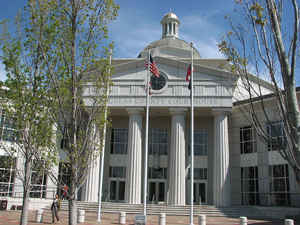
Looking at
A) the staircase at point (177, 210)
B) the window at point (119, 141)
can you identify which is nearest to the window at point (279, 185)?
the staircase at point (177, 210)

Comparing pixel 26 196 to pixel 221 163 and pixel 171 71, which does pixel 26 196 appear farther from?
pixel 171 71

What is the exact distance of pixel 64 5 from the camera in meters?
12.5

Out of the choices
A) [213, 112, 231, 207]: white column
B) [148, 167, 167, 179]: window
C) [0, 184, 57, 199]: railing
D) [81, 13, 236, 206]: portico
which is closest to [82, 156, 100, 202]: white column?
[81, 13, 236, 206]: portico

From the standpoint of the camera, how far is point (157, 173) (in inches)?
1259

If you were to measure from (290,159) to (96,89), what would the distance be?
7583 mm

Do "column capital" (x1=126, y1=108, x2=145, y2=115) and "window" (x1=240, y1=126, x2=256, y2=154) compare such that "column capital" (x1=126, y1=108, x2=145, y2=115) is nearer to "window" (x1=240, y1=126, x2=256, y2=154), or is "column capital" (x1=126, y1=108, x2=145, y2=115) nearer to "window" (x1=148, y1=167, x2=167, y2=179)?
"window" (x1=148, y1=167, x2=167, y2=179)

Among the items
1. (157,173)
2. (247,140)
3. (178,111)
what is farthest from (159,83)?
(247,140)

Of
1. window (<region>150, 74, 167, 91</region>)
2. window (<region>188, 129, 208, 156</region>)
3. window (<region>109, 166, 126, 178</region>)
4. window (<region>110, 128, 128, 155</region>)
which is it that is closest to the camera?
window (<region>150, 74, 167, 91</region>)

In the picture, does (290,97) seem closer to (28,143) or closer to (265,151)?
(28,143)

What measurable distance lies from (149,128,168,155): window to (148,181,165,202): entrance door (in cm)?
297

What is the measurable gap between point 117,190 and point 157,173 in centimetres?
434

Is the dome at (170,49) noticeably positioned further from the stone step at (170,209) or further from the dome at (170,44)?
the stone step at (170,209)

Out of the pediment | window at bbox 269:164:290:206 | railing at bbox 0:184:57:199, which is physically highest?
the pediment

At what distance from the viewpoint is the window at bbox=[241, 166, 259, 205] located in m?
28.8
